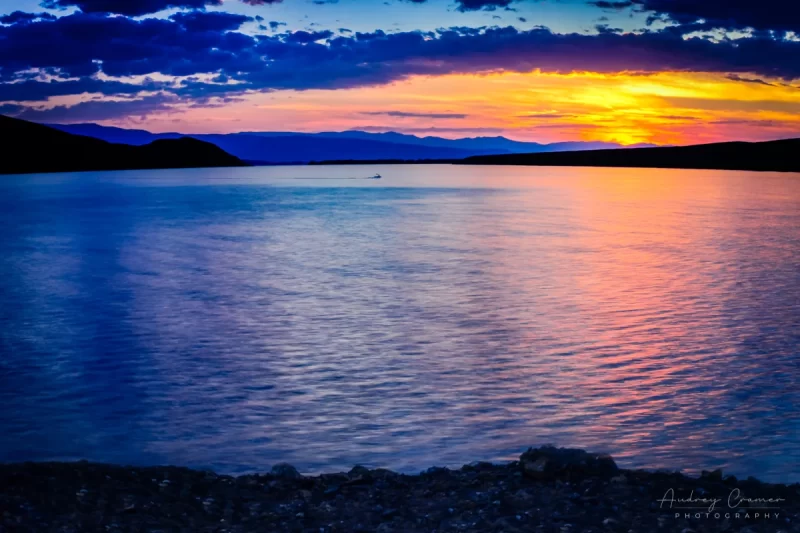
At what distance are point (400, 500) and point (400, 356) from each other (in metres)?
7.82

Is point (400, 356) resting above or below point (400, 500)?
below

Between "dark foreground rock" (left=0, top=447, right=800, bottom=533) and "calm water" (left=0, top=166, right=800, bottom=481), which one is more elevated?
"dark foreground rock" (left=0, top=447, right=800, bottom=533)

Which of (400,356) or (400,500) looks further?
(400,356)

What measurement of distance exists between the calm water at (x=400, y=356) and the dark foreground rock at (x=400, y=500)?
1.25 m

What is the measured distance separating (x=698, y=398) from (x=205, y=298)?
1508cm

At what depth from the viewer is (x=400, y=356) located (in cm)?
1570

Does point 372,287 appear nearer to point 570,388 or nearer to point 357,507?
point 570,388

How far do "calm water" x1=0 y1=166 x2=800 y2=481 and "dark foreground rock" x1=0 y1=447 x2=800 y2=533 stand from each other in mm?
1253

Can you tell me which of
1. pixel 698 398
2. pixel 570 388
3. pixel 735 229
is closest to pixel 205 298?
pixel 570 388

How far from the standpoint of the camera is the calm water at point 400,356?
10.6 metres

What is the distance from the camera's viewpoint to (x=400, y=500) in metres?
7.90

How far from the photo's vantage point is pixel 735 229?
4841 centimetres

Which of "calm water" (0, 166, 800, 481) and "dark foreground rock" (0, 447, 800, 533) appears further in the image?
"calm water" (0, 166, 800, 481)

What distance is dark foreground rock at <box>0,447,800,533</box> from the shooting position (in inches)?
282
